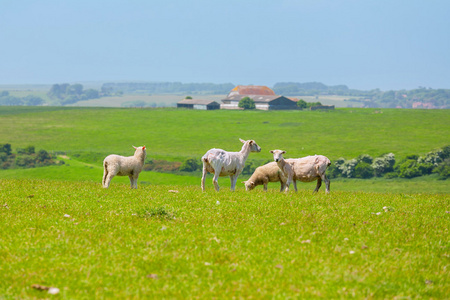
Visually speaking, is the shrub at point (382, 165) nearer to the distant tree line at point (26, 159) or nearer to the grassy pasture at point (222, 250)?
the distant tree line at point (26, 159)

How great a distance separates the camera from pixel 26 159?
11512 centimetres

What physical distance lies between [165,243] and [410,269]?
5.53m

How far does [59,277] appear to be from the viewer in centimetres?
1045

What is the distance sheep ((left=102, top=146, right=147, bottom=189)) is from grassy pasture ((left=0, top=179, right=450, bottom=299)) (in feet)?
24.2

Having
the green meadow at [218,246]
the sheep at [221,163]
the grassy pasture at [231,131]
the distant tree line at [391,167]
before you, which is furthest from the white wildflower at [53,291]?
the grassy pasture at [231,131]

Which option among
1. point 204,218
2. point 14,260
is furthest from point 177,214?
point 14,260

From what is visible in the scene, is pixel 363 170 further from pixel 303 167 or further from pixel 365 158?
pixel 303 167

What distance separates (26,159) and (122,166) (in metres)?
96.3

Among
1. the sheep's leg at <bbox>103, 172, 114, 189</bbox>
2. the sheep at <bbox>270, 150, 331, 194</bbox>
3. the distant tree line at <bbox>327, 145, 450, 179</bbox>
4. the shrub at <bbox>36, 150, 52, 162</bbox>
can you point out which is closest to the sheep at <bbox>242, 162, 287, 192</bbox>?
the sheep at <bbox>270, 150, 331, 194</bbox>

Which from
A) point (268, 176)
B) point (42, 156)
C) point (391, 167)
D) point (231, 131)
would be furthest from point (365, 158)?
point (268, 176)

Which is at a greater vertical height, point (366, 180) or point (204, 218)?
point (204, 218)

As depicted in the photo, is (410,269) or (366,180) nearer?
(410,269)

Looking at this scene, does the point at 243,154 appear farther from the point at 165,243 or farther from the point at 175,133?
the point at 175,133

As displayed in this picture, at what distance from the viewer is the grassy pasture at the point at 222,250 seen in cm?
1018
